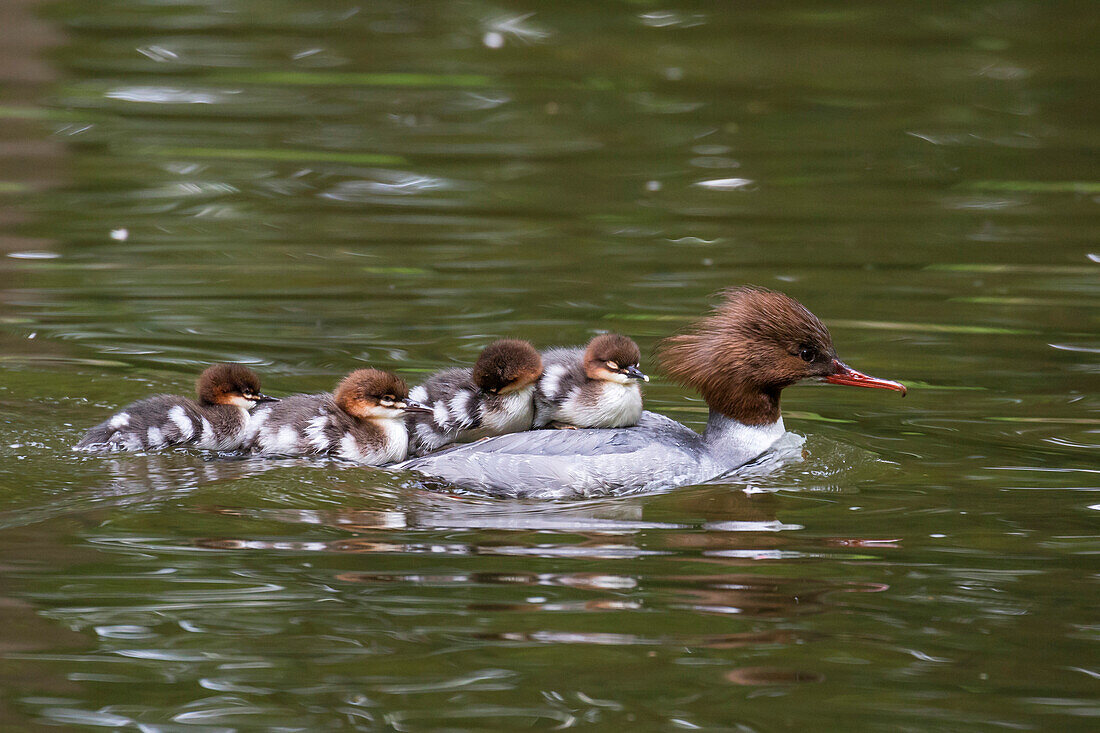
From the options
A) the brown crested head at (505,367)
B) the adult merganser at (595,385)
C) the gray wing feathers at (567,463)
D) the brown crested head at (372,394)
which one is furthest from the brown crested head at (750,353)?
the brown crested head at (372,394)

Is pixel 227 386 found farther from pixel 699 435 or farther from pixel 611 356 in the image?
pixel 699 435

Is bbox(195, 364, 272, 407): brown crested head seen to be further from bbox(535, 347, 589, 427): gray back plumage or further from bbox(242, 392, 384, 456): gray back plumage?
bbox(535, 347, 589, 427): gray back plumage

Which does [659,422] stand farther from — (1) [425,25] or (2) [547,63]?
(1) [425,25]

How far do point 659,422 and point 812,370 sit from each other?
2.41ft

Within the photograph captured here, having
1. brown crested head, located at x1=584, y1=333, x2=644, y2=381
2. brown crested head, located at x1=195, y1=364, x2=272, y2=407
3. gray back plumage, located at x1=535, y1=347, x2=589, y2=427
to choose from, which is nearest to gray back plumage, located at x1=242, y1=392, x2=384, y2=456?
brown crested head, located at x1=195, y1=364, x2=272, y2=407

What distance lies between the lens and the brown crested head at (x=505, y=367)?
6.59 metres

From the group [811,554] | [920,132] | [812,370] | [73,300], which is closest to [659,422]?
[812,370]

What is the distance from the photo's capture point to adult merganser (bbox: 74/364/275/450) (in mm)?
6605

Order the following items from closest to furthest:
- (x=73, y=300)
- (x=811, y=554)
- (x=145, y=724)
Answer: (x=145, y=724), (x=811, y=554), (x=73, y=300)

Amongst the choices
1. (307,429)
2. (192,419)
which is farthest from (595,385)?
(192,419)

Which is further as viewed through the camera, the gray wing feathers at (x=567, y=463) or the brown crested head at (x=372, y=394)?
the brown crested head at (x=372, y=394)

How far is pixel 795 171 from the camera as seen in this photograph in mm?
12797

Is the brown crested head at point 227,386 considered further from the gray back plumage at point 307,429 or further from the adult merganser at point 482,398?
the adult merganser at point 482,398

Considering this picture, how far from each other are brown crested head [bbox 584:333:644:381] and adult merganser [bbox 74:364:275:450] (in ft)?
4.86
